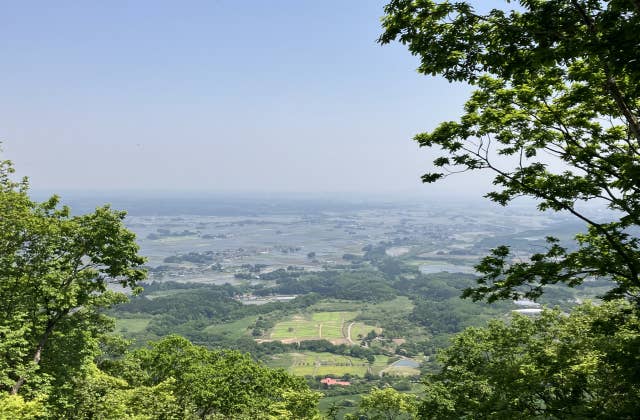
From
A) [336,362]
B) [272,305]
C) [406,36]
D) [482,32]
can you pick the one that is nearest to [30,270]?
[406,36]

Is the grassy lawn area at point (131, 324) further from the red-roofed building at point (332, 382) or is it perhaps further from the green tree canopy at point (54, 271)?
the green tree canopy at point (54, 271)

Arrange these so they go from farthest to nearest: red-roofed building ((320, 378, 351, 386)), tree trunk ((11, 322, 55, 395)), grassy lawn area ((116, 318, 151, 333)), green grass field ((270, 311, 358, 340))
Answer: green grass field ((270, 311, 358, 340)) → grassy lawn area ((116, 318, 151, 333)) → red-roofed building ((320, 378, 351, 386)) → tree trunk ((11, 322, 55, 395))

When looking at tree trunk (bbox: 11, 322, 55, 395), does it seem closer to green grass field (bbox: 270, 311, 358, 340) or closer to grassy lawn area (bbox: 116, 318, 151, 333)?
green grass field (bbox: 270, 311, 358, 340)

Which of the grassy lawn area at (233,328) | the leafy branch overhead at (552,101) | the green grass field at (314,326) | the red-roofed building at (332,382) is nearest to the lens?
the leafy branch overhead at (552,101)

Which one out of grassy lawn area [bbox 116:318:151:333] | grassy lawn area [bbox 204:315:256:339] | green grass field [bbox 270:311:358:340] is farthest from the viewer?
green grass field [bbox 270:311:358:340]

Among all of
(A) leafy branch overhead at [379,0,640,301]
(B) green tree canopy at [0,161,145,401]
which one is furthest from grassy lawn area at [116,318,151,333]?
(A) leafy branch overhead at [379,0,640,301]

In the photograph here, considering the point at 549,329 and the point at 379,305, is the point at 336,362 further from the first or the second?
the point at 549,329

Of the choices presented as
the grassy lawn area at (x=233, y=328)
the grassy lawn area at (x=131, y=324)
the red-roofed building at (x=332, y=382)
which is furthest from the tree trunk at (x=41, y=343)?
the grassy lawn area at (x=131, y=324)

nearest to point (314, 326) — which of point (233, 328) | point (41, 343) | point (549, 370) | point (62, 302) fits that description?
point (233, 328)

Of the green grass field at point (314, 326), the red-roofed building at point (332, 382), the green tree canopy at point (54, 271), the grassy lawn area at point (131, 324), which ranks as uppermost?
the green tree canopy at point (54, 271)
